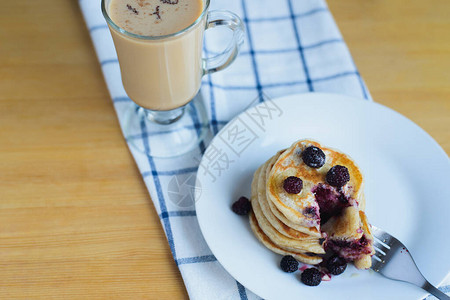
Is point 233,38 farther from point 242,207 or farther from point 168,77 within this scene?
point 242,207

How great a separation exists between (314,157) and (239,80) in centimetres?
76

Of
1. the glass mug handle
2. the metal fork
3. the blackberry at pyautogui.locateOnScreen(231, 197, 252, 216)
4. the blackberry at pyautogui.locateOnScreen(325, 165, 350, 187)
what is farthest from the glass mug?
the metal fork

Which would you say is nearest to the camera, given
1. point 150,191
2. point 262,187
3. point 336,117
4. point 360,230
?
point 360,230

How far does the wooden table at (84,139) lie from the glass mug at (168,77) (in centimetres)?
14

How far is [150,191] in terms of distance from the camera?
1.94 m

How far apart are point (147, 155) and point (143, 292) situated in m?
0.57

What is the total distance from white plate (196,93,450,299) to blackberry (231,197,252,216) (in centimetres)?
2

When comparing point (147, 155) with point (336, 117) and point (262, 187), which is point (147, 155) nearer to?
point (262, 187)

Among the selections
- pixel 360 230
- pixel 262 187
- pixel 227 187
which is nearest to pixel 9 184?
pixel 227 187

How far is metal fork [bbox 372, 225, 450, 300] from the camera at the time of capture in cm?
164

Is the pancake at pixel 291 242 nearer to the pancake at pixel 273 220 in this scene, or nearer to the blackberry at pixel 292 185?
the pancake at pixel 273 220

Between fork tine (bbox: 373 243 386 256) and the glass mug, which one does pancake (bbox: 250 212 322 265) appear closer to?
fork tine (bbox: 373 243 386 256)

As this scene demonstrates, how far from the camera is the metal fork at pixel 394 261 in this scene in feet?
5.40

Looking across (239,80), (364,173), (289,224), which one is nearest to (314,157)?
(289,224)
